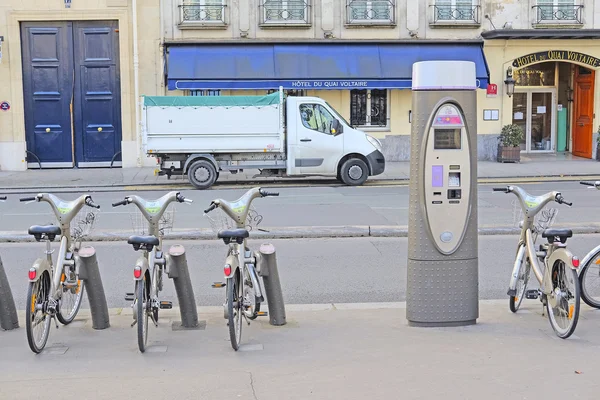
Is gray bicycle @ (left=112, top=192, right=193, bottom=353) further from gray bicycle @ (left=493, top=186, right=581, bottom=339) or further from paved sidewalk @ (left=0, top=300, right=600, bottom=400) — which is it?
gray bicycle @ (left=493, top=186, right=581, bottom=339)

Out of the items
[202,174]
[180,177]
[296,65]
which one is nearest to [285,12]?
[296,65]

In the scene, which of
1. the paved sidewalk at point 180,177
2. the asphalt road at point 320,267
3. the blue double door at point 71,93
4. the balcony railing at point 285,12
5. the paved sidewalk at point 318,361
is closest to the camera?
the paved sidewalk at point 318,361

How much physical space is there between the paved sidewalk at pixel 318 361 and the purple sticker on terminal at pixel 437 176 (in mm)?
1167

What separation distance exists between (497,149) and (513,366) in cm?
1920

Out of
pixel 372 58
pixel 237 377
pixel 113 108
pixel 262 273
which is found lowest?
pixel 237 377

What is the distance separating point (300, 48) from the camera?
74.7ft

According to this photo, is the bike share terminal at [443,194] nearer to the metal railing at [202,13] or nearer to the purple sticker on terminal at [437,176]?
the purple sticker on terminal at [437,176]

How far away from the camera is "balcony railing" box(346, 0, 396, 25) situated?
75.8 feet

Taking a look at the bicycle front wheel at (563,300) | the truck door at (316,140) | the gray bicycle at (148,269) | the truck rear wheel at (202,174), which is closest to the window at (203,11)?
the truck door at (316,140)

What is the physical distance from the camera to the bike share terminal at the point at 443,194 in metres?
6.02

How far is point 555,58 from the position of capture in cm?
2381

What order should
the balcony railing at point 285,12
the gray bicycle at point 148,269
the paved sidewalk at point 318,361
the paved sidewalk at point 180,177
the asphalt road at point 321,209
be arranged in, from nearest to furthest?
the paved sidewalk at point 318,361 → the gray bicycle at point 148,269 → the asphalt road at point 321,209 → the paved sidewalk at point 180,177 → the balcony railing at point 285,12

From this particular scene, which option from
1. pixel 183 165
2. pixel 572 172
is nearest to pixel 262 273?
pixel 183 165

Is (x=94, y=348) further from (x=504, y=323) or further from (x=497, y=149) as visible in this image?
(x=497, y=149)
